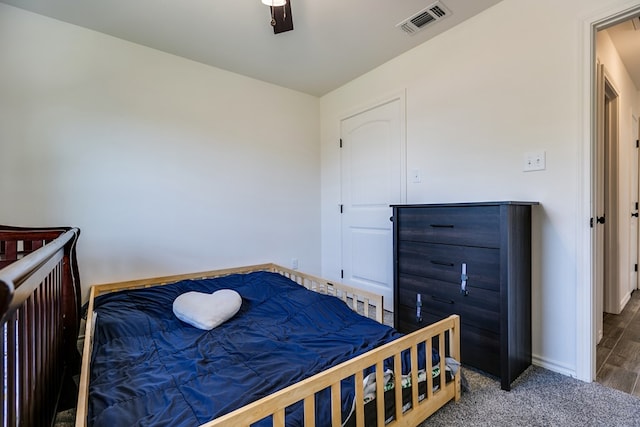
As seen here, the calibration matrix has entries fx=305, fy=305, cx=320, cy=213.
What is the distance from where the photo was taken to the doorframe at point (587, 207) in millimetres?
1637

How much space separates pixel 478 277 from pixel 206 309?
1571 mm

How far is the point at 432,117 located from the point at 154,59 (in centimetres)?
227

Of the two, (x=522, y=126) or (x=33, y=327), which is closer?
(x=33, y=327)

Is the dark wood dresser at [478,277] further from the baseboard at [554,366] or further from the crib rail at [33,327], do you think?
the crib rail at [33,327]

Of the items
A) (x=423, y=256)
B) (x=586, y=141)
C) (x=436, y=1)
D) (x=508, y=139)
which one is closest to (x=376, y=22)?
(x=436, y=1)

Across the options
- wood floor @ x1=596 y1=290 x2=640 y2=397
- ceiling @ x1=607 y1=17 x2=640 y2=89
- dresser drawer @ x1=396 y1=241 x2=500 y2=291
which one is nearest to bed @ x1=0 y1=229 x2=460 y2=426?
dresser drawer @ x1=396 y1=241 x2=500 y2=291

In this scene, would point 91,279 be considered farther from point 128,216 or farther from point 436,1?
point 436,1

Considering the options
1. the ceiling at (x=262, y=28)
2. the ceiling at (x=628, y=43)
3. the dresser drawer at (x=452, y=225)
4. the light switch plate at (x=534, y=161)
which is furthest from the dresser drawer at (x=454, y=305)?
the ceiling at (x=628, y=43)

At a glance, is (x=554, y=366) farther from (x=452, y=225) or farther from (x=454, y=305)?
(x=452, y=225)

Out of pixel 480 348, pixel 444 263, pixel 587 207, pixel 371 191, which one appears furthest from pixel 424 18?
pixel 480 348

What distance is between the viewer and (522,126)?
1.89 metres

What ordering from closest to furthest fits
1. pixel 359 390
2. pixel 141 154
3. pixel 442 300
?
pixel 359 390, pixel 442 300, pixel 141 154

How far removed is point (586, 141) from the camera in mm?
1642

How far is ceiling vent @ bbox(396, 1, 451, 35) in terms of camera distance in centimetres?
199
